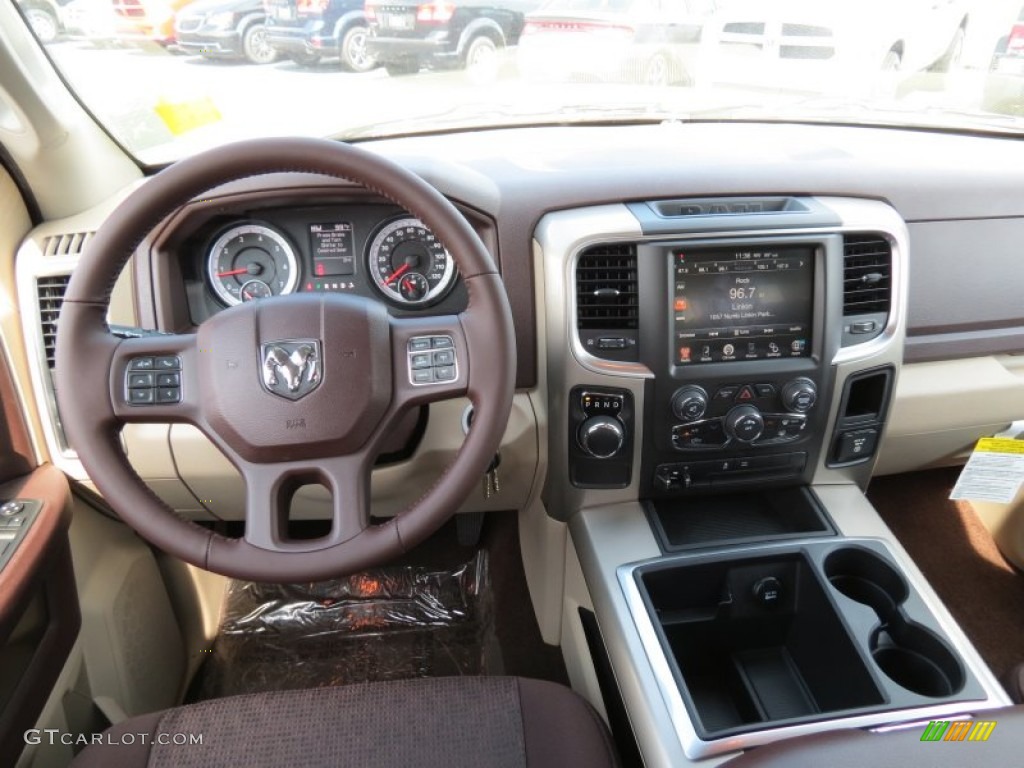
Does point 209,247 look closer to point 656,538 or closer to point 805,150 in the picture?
point 656,538

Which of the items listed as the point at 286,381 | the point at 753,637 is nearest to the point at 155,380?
the point at 286,381

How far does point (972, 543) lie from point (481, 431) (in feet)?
6.01

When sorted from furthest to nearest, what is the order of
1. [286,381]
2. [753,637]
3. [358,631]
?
1. [358,631]
2. [753,637]
3. [286,381]

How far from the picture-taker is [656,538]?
57.2 inches


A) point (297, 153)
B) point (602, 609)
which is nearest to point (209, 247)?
point (297, 153)

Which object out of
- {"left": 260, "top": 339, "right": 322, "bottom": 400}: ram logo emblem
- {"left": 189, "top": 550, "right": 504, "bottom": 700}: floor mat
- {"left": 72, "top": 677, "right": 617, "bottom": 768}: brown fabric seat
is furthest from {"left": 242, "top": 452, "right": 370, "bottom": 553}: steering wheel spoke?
{"left": 189, "top": 550, "right": 504, "bottom": 700}: floor mat

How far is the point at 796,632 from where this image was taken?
148cm

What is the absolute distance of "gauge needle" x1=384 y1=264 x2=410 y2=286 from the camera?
4.55 feet

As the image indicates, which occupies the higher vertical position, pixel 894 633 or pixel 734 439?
pixel 734 439

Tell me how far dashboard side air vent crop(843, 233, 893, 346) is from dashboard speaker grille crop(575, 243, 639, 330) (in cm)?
41

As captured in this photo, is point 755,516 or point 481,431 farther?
point 755,516

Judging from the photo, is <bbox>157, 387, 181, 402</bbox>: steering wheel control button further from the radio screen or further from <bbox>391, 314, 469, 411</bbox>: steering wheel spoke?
the radio screen

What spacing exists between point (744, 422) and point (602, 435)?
0.88ft

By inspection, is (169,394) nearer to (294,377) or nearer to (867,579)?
(294,377)
